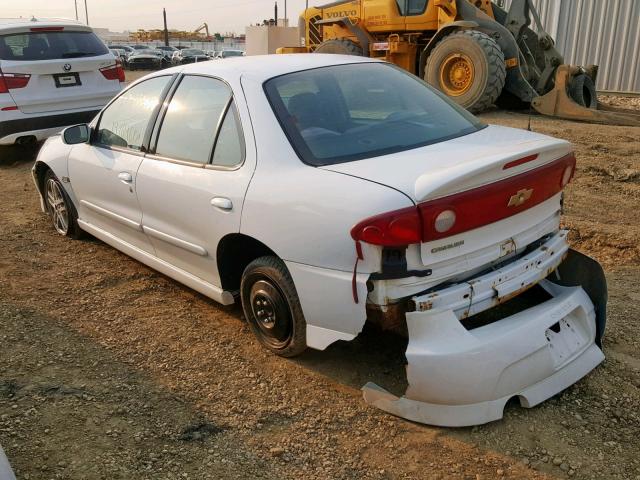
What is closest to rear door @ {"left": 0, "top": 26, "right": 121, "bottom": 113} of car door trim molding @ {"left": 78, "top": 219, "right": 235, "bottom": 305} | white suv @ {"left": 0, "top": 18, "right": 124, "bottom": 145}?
white suv @ {"left": 0, "top": 18, "right": 124, "bottom": 145}

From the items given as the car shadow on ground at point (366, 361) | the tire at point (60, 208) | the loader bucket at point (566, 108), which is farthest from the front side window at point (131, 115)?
the loader bucket at point (566, 108)

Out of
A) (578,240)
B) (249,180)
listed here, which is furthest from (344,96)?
(578,240)

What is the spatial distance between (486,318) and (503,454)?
3.02 feet

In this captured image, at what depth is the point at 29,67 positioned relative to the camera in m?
7.46

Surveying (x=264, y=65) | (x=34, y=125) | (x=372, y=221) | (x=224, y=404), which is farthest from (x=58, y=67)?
(x=372, y=221)

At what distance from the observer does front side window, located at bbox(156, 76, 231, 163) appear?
344 cm

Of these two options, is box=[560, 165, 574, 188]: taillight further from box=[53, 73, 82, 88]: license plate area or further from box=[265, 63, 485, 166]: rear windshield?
box=[53, 73, 82, 88]: license plate area

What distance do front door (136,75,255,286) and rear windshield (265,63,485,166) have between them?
1.02 feet

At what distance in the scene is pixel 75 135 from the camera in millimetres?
4578

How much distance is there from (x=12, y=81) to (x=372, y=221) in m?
6.65

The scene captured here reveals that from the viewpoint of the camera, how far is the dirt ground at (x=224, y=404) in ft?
8.23

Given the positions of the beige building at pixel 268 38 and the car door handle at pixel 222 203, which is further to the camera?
the beige building at pixel 268 38

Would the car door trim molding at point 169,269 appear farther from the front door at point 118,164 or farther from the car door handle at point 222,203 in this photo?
the car door handle at point 222,203

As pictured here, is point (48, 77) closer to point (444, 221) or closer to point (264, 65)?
point (264, 65)
